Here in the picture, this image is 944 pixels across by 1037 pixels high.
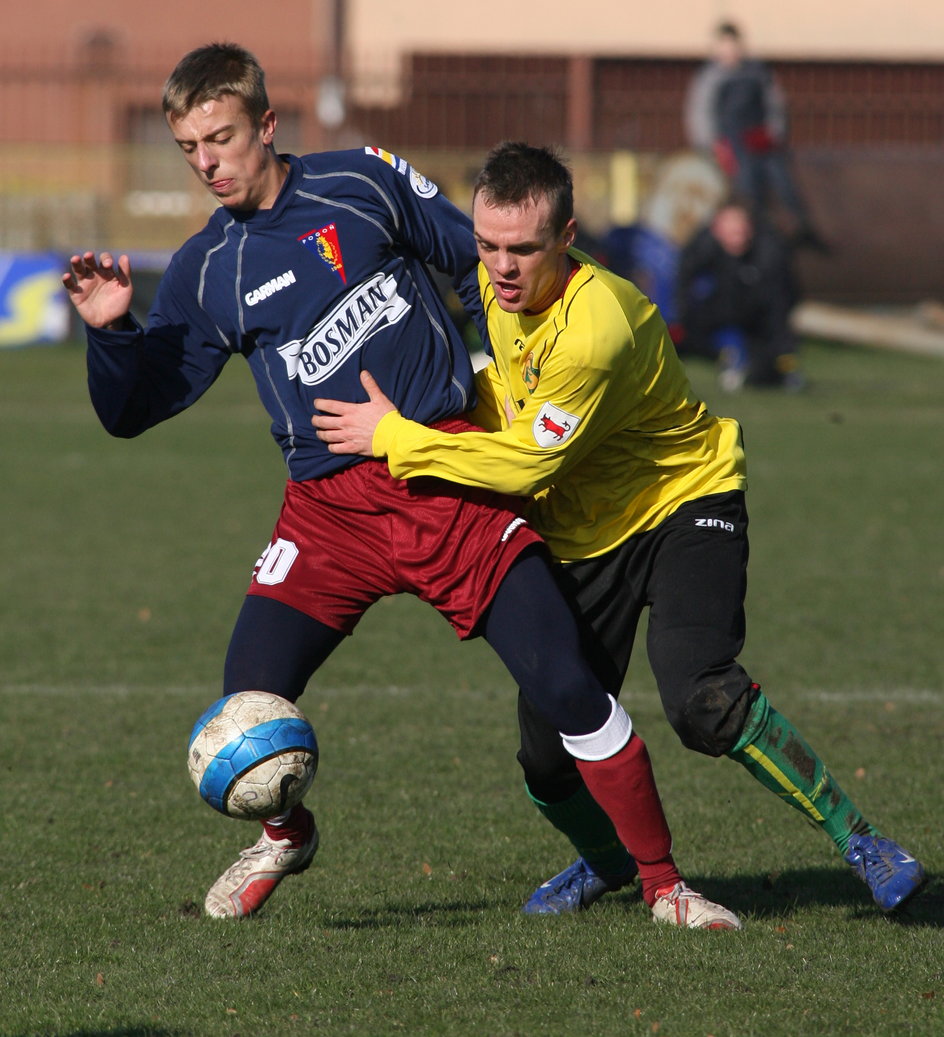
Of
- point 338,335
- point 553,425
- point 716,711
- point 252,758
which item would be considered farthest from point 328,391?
point 716,711

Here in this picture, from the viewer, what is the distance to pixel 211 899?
15.2 feet

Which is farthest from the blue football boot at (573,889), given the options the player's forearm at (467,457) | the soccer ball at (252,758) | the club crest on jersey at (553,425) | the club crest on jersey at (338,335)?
the club crest on jersey at (338,335)

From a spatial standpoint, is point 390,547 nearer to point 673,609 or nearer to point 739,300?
point 673,609

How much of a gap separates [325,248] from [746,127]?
16754 millimetres

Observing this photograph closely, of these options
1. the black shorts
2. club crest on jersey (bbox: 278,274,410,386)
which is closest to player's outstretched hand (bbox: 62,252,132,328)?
club crest on jersey (bbox: 278,274,410,386)

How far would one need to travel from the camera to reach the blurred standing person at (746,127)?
65.9ft

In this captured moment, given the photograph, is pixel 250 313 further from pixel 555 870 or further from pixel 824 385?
pixel 824 385

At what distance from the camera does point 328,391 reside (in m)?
4.51

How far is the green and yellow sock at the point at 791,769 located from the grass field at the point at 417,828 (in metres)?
0.30

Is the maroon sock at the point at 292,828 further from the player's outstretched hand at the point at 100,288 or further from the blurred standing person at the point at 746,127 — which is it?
the blurred standing person at the point at 746,127

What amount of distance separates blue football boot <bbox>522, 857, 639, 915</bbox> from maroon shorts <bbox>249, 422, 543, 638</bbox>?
853mm

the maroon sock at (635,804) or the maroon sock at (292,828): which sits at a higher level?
the maroon sock at (635,804)

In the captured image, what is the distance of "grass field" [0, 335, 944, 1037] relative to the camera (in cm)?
393

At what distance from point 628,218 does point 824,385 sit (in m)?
4.94
